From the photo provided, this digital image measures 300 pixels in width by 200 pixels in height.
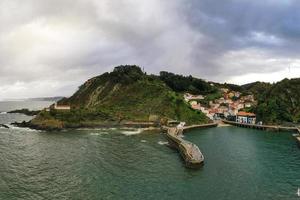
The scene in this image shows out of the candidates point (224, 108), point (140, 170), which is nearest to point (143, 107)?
point (224, 108)

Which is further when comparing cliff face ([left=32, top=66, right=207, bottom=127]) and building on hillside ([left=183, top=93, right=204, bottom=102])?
building on hillside ([left=183, top=93, right=204, bottom=102])

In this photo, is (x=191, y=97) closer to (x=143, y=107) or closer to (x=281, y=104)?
(x=143, y=107)

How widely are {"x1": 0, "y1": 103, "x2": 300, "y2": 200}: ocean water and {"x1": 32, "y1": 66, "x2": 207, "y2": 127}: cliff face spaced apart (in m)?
33.0

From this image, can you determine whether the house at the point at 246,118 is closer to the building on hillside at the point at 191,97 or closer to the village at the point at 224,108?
the village at the point at 224,108

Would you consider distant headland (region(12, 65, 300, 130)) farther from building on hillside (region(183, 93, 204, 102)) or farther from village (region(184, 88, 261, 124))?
building on hillside (region(183, 93, 204, 102))

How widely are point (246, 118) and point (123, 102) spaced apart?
177ft

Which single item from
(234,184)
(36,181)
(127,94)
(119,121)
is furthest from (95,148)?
(127,94)

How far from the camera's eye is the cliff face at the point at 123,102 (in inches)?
4749

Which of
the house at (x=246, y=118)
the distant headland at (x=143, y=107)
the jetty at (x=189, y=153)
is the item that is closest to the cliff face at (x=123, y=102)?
the distant headland at (x=143, y=107)

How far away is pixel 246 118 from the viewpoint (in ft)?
449

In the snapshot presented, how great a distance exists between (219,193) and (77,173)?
2336 cm

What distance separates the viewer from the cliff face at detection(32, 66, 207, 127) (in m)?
121

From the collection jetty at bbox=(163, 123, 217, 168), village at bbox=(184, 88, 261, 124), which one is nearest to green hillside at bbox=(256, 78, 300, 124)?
village at bbox=(184, 88, 261, 124)

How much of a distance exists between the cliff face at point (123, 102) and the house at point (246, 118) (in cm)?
1525
